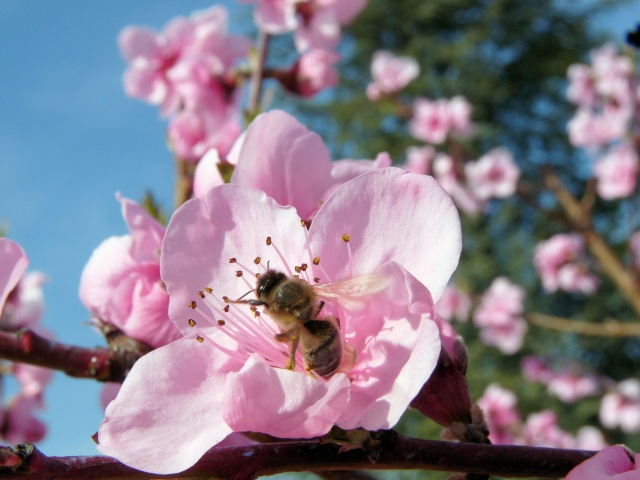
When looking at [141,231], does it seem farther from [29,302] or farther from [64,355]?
[29,302]

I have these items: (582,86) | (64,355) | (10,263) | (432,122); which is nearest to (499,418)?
(432,122)

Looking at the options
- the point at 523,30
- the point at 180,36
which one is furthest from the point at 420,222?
the point at 523,30

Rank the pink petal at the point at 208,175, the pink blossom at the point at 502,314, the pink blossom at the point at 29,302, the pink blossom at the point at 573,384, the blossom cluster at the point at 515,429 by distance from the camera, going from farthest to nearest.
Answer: the pink blossom at the point at 573,384
the pink blossom at the point at 502,314
the blossom cluster at the point at 515,429
the pink blossom at the point at 29,302
the pink petal at the point at 208,175

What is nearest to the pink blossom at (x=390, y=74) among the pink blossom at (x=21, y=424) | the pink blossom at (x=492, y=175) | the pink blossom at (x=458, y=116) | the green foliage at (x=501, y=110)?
the pink blossom at (x=458, y=116)

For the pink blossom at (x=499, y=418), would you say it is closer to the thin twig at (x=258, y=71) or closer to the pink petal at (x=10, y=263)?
the thin twig at (x=258, y=71)

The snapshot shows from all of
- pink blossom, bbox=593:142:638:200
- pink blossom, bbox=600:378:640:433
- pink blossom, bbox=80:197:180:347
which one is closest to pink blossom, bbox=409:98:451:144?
pink blossom, bbox=593:142:638:200

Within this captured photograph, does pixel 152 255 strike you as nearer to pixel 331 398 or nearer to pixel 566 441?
pixel 331 398
